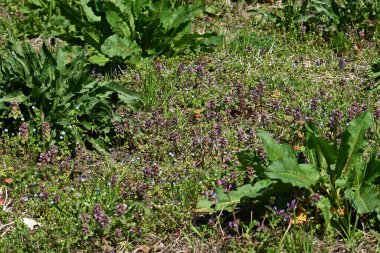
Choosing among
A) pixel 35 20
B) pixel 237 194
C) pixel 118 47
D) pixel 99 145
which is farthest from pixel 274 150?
pixel 35 20

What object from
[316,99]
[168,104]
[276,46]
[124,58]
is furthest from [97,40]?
[316,99]

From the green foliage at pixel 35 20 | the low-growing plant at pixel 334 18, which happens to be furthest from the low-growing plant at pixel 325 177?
the green foliage at pixel 35 20

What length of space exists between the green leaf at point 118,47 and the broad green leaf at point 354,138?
307 centimetres

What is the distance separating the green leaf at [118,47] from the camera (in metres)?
7.02

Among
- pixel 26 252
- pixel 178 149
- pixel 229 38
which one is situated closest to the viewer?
pixel 26 252

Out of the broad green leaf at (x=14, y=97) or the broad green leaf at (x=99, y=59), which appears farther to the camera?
the broad green leaf at (x=99, y=59)

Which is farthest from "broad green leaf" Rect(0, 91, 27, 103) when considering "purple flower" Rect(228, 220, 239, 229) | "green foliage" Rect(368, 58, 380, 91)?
"green foliage" Rect(368, 58, 380, 91)

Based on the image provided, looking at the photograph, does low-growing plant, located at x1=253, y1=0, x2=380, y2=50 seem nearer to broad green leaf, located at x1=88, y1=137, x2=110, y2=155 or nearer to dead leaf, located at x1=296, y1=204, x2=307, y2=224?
broad green leaf, located at x1=88, y1=137, x2=110, y2=155

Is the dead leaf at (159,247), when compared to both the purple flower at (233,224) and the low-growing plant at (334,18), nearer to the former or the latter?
the purple flower at (233,224)

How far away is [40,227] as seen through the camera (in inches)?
182

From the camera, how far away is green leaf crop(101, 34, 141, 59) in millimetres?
7020

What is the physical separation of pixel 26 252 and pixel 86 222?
41 cm

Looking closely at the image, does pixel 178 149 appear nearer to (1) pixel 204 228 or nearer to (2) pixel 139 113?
(2) pixel 139 113

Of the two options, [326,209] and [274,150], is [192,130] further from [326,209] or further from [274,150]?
[326,209]
